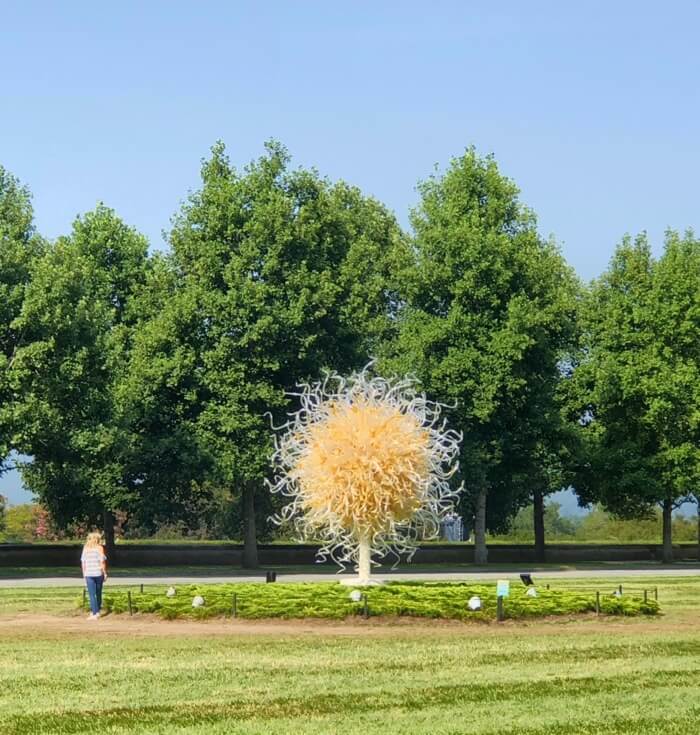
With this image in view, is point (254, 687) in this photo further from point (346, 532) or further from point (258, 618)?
point (346, 532)

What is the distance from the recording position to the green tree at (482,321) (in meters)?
59.3

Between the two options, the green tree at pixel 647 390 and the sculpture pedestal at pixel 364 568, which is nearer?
the sculpture pedestal at pixel 364 568

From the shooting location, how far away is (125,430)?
179 ft

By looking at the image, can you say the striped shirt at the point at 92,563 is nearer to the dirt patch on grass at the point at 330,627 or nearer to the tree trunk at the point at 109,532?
the dirt patch on grass at the point at 330,627

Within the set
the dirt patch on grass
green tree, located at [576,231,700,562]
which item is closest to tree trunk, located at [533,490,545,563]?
green tree, located at [576,231,700,562]

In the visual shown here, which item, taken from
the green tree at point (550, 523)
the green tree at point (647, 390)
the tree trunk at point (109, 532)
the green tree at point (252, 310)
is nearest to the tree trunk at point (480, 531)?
the green tree at point (647, 390)

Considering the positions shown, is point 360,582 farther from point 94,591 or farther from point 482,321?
point 482,321

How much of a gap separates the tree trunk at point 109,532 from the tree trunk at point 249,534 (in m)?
6.31

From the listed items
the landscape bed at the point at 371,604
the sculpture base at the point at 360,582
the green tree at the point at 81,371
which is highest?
the green tree at the point at 81,371

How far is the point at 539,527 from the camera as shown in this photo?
6781 centimetres

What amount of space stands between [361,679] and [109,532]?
44.4 metres

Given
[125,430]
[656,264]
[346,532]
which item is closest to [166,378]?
[125,430]

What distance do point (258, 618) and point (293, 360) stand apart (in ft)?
105

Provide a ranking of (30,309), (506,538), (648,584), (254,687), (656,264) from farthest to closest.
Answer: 1. (506,538)
2. (656,264)
3. (30,309)
4. (648,584)
5. (254,687)
